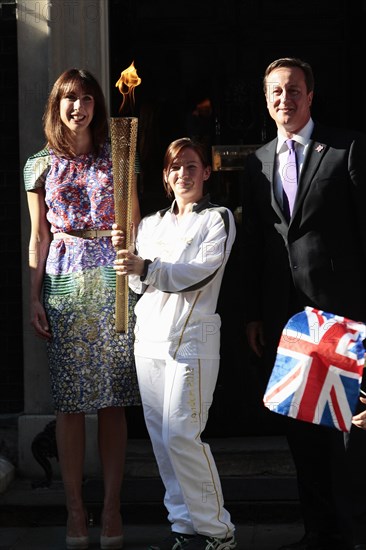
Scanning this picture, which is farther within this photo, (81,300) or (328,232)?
(81,300)

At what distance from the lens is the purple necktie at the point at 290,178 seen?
18.2 feet

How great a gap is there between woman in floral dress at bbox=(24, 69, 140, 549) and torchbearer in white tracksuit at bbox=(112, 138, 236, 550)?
0.23m

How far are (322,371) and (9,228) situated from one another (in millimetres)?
2930

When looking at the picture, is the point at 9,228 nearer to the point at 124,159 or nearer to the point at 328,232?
the point at 124,159

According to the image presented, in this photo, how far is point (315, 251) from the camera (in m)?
5.45

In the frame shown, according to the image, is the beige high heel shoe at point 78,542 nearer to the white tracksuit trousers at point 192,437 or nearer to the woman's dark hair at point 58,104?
the white tracksuit trousers at point 192,437

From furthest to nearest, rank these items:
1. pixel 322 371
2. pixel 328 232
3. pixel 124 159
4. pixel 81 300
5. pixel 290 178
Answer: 1. pixel 81 300
2. pixel 290 178
3. pixel 328 232
4. pixel 124 159
5. pixel 322 371

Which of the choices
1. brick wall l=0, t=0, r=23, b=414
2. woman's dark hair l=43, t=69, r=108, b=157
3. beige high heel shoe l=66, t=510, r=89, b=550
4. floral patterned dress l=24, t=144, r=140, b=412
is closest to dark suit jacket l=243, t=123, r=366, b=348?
floral patterned dress l=24, t=144, r=140, b=412

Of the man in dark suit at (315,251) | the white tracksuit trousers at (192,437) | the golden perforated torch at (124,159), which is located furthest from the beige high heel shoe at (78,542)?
the golden perforated torch at (124,159)

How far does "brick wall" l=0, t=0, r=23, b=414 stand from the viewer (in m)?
7.10

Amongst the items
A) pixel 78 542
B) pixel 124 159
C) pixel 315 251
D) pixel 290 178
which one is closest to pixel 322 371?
pixel 315 251

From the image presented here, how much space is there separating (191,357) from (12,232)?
2061 mm

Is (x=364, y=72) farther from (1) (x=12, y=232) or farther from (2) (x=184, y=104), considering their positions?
(1) (x=12, y=232)

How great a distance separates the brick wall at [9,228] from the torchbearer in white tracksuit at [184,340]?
168cm
